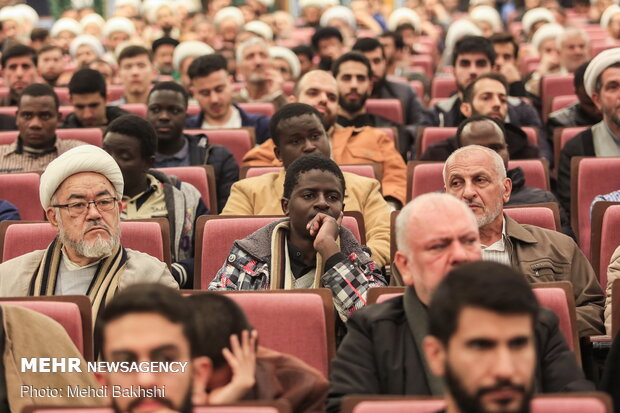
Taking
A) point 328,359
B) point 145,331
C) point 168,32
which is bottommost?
point 328,359

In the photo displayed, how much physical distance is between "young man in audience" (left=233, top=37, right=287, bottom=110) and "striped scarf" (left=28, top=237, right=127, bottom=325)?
4.00 m

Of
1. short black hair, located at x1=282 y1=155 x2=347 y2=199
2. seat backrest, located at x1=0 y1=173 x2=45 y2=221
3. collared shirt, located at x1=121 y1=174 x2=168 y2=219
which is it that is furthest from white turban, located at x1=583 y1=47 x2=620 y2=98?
seat backrest, located at x1=0 y1=173 x2=45 y2=221

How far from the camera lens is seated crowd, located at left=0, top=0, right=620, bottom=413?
228 centimetres

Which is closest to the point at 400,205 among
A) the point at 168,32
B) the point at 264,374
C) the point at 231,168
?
the point at 231,168

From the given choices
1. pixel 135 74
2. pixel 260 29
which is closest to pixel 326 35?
pixel 260 29

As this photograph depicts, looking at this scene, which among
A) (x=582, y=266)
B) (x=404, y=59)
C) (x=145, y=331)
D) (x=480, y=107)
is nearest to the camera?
(x=145, y=331)

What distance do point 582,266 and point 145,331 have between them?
1.98 meters

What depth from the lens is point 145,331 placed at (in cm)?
226

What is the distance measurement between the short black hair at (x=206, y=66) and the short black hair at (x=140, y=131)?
1.66 m

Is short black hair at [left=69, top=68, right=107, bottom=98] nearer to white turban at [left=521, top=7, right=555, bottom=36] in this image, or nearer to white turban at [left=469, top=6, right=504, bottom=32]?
white turban at [left=521, top=7, right=555, bottom=36]

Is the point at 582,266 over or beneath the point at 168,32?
beneath

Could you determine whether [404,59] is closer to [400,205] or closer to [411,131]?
[411,131]

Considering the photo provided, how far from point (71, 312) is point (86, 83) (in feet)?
11.7

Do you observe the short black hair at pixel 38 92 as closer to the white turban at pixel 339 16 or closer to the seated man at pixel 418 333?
the seated man at pixel 418 333
